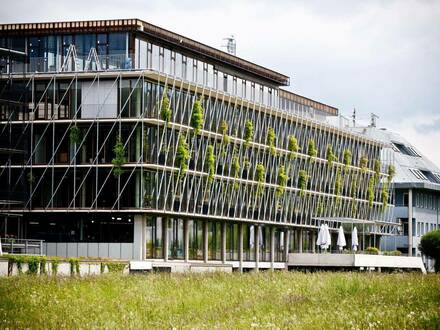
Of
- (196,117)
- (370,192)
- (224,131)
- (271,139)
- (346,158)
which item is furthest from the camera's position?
(370,192)

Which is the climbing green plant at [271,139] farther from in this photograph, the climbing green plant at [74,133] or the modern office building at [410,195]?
the modern office building at [410,195]

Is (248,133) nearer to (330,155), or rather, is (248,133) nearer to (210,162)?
(210,162)

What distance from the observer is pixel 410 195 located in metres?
129

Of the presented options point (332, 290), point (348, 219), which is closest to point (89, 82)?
Result: point (348, 219)

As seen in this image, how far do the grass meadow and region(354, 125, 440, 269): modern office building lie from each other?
85091mm

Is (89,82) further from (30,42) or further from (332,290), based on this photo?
(332,290)

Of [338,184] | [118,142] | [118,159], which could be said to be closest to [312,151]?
[338,184]

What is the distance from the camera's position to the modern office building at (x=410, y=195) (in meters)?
128

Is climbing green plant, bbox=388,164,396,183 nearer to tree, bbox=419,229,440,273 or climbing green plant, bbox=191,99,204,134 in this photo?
tree, bbox=419,229,440,273

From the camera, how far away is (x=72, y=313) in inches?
1215

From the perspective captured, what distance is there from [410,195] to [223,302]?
98916 millimetres

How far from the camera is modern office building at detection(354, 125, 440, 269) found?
128 m

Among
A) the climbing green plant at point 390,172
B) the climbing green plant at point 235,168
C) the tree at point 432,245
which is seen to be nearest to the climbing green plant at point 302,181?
the tree at point 432,245

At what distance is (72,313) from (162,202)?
156 ft
